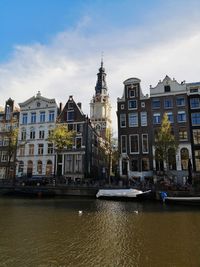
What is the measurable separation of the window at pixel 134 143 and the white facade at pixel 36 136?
58.3 ft

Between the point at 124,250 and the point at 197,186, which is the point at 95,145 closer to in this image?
the point at 197,186

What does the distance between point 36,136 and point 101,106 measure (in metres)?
52.1

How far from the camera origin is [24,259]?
34.2 ft

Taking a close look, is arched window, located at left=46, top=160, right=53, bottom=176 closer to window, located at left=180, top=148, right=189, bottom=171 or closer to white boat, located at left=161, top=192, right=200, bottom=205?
window, located at left=180, top=148, right=189, bottom=171

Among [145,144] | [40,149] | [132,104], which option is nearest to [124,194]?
[145,144]

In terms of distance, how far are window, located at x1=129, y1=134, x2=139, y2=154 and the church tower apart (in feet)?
167

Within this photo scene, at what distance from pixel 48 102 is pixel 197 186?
38.9 metres

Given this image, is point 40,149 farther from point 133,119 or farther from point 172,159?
point 172,159

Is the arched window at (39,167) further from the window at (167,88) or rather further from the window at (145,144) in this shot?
the window at (167,88)

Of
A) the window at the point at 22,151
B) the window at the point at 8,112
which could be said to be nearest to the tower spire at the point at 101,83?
the window at the point at 8,112

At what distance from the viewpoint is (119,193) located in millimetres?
32406

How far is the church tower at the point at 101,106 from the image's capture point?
100 metres

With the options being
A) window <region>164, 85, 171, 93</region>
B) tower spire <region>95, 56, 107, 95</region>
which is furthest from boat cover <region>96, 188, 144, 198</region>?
tower spire <region>95, 56, 107, 95</region>

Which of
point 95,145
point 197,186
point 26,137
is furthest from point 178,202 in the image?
point 26,137
